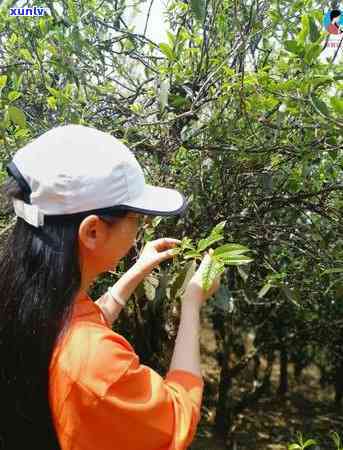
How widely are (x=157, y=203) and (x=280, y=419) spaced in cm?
523

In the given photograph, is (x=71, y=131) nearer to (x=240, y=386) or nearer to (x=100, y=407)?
(x=100, y=407)

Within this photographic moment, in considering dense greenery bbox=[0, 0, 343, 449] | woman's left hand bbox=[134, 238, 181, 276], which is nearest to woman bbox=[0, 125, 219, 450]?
woman's left hand bbox=[134, 238, 181, 276]

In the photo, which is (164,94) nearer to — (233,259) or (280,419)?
(233,259)

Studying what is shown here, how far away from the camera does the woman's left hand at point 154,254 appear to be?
141 cm

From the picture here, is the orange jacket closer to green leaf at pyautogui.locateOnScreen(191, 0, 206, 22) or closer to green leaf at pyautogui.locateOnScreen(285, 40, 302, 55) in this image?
green leaf at pyautogui.locateOnScreen(285, 40, 302, 55)

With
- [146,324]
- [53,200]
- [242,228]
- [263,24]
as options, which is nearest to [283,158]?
[242,228]

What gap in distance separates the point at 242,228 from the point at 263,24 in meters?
0.87

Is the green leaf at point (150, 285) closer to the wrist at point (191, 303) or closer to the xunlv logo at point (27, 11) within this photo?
the wrist at point (191, 303)

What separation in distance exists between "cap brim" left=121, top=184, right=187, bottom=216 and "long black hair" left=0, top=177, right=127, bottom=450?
34 mm

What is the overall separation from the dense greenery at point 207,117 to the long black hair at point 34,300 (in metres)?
0.51

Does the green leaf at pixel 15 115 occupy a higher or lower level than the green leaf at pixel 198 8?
lower

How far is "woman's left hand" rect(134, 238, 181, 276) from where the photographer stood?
1410 millimetres

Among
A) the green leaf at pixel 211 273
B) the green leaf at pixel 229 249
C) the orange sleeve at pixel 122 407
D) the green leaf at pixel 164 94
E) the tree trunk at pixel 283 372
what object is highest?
the green leaf at pixel 164 94

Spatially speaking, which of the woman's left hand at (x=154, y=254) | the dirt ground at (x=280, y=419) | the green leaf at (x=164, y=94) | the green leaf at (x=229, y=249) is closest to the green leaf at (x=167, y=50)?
the green leaf at (x=164, y=94)
